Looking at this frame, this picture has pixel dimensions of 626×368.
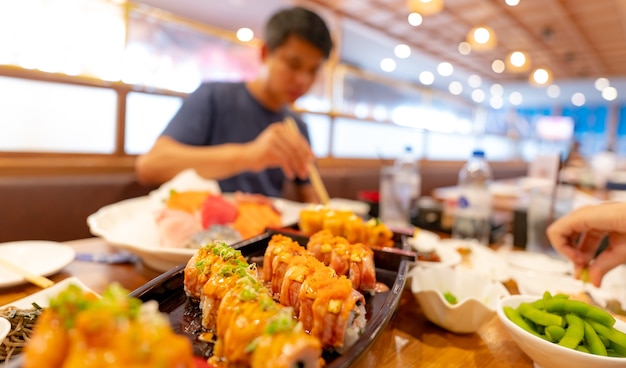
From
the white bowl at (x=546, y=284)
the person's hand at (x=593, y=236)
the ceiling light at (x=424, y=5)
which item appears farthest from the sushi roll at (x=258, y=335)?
the ceiling light at (x=424, y=5)

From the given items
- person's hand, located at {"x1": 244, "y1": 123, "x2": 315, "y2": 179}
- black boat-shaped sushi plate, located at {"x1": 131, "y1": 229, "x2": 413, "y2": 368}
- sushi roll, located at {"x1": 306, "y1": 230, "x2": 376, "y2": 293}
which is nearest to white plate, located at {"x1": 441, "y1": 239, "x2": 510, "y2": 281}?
black boat-shaped sushi plate, located at {"x1": 131, "y1": 229, "x2": 413, "y2": 368}

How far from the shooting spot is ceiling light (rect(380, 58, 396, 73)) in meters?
8.88

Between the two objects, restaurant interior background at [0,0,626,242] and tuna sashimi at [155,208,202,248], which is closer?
tuna sashimi at [155,208,202,248]

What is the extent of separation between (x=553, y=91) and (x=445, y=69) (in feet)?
23.9

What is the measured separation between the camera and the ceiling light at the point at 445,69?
8.47m

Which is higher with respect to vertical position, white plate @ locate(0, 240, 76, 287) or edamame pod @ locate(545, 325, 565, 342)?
edamame pod @ locate(545, 325, 565, 342)

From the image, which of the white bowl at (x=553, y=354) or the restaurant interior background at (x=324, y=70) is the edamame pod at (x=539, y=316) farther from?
the restaurant interior background at (x=324, y=70)

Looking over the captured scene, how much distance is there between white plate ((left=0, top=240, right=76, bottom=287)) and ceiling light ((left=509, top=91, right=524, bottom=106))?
15.3 m

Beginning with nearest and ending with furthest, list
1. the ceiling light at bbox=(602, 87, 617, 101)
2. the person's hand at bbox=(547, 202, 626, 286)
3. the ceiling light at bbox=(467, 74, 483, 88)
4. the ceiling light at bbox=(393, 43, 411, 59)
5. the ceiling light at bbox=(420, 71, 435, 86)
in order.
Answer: the person's hand at bbox=(547, 202, 626, 286)
the ceiling light at bbox=(393, 43, 411, 59)
the ceiling light at bbox=(420, 71, 435, 86)
the ceiling light at bbox=(467, 74, 483, 88)
the ceiling light at bbox=(602, 87, 617, 101)

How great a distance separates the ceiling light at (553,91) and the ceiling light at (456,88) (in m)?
3.32

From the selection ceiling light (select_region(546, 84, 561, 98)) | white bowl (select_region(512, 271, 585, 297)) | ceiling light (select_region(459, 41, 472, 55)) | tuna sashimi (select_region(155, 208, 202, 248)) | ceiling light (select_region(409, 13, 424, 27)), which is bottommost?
white bowl (select_region(512, 271, 585, 297))

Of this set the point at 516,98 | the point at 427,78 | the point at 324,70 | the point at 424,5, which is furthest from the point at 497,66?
the point at 424,5

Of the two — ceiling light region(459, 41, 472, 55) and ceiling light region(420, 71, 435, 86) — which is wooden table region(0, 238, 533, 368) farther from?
ceiling light region(420, 71, 435, 86)

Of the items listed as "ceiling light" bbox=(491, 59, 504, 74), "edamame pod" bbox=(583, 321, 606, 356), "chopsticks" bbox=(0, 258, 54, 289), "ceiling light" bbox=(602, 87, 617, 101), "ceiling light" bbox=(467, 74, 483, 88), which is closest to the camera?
"edamame pod" bbox=(583, 321, 606, 356)
